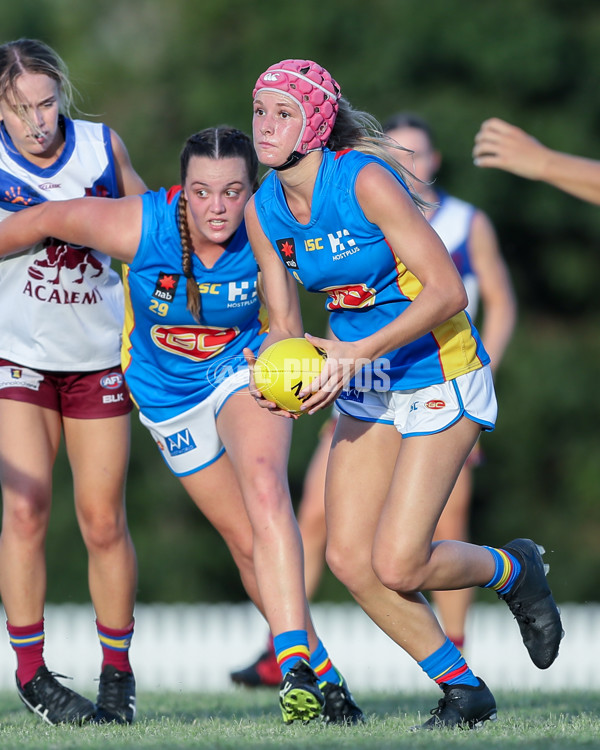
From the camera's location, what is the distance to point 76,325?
17.3 ft

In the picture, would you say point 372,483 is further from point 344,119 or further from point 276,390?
point 344,119

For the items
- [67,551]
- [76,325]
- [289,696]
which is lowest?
[67,551]

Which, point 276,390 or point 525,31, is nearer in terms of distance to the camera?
point 276,390

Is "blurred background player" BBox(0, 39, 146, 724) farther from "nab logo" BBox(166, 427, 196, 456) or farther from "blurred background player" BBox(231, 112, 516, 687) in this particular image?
"blurred background player" BBox(231, 112, 516, 687)

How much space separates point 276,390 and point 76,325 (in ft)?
4.45

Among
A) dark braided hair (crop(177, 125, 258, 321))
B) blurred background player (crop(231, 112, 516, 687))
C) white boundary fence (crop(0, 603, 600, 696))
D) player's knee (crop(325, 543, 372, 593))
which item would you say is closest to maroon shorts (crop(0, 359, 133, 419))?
dark braided hair (crop(177, 125, 258, 321))

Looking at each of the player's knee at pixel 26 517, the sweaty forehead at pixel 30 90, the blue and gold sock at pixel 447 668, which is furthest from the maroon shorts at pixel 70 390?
the blue and gold sock at pixel 447 668

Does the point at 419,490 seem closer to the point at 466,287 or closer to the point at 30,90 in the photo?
the point at 30,90

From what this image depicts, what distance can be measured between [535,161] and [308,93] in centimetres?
104

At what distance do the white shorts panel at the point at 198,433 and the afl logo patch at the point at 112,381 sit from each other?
284 millimetres

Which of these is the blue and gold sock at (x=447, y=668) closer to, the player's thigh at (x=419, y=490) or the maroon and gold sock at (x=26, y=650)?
the player's thigh at (x=419, y=490)

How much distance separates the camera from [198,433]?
17.4 ft

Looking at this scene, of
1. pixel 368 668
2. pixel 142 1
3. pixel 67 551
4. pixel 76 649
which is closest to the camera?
pixel 368 668

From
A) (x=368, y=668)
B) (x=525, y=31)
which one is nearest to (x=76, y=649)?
(x=368, y=668)
